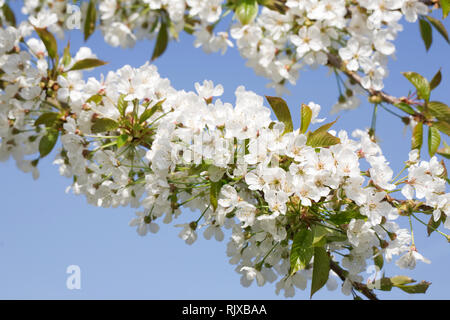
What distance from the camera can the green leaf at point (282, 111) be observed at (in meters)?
1.64

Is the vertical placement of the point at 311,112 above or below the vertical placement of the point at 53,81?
below

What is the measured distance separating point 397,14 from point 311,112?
1244mm

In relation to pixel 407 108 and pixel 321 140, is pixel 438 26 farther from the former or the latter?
pixel 321 140

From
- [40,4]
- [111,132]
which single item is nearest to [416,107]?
[111,132]

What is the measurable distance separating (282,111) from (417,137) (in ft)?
3.57

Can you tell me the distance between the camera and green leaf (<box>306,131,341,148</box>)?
161 cm

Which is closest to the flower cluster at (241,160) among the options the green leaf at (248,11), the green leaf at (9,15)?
the green leaf at (248,11)

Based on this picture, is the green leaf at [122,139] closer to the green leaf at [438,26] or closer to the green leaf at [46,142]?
the green leaf at [46,142]

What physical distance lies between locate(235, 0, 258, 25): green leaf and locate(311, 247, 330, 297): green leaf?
1.59 metres

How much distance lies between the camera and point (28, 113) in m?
2.26

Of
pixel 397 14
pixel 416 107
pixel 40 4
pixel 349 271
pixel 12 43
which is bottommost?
pixel 349 271

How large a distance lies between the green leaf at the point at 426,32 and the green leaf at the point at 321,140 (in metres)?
1.77

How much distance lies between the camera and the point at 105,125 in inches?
76.5

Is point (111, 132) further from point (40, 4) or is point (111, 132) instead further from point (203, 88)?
point (40, 4)
